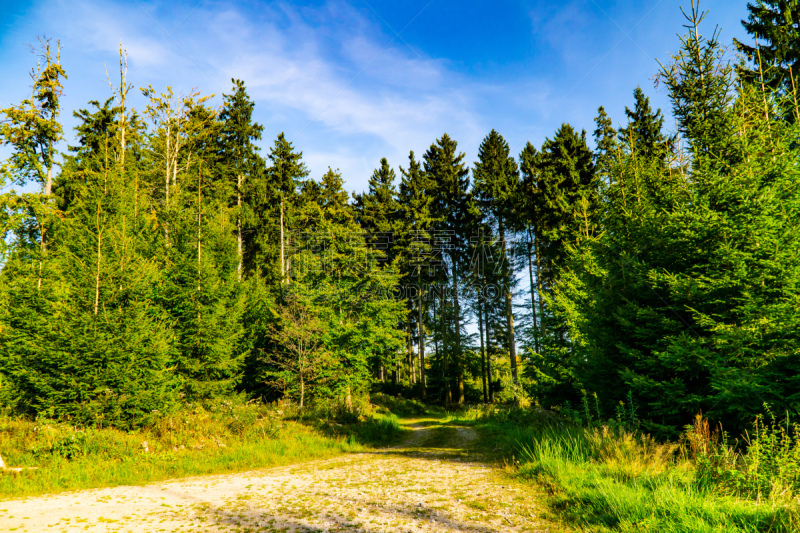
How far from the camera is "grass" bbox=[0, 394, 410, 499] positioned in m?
8.67

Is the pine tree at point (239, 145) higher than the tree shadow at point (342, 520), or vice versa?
the pine tree at point (239, 145)

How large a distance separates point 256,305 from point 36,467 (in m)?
15.2

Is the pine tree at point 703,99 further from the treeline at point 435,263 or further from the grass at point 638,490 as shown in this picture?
the grass at point 638,490

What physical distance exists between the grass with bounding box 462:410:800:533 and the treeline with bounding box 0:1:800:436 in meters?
2.21

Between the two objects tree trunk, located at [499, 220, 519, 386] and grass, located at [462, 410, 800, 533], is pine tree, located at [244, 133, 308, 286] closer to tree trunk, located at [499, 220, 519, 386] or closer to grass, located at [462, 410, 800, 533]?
tree trunk, located at [499, 220, 519, 386]

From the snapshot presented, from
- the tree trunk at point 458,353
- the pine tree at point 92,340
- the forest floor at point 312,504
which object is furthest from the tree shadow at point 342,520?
the tree trunk at point 458,353

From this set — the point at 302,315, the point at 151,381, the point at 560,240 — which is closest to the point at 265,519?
the point at 151,381

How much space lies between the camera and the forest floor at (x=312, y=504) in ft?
16.1

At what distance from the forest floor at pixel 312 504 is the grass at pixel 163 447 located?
1454 millimetres

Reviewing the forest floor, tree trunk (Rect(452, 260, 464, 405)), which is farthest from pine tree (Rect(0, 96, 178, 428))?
tree trunk (Rect(452, 260, 464, 405))

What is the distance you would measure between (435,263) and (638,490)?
28.8m

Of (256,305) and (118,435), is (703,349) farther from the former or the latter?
(256,305)

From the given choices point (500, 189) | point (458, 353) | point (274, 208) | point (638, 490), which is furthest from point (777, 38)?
point (274, 208)

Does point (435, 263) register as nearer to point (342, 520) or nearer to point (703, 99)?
point (703, 99)
